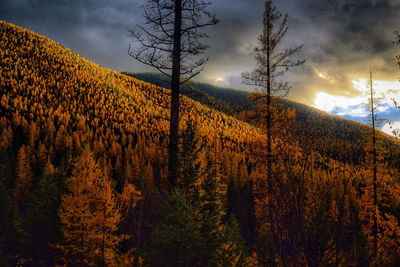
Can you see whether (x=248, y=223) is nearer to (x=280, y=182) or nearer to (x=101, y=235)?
(x=101, y=235)

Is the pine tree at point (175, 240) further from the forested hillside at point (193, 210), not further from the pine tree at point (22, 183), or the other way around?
the pine tree at point (22, 183)

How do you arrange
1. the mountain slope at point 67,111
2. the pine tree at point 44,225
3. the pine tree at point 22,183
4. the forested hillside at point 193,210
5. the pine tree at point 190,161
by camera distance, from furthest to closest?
the mountain slope at point 67,111 < the pine tree at point 22,183 < the pine tree at point 44,225 < the pine tree at point 190,161 < the forested hillside at point 193,210

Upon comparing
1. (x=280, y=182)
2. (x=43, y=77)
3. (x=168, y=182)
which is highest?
(x=43, y=77)

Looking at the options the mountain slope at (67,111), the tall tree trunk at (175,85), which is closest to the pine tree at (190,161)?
the tall tree trunk at (175,85)

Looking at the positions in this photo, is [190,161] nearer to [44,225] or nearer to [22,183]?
[44,225]

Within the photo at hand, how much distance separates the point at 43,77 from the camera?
113125mm

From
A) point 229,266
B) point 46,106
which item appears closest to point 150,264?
point 229,266

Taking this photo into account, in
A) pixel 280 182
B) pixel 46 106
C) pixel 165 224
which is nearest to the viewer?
pixel 280 182

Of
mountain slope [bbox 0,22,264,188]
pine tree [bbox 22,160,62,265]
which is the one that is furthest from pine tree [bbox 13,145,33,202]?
pine tree [bbox 22,160,62,265]

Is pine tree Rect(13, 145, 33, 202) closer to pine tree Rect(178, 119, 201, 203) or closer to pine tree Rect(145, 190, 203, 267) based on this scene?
pine tree Rect(178, 119, 201, 203)

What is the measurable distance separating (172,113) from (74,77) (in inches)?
5649

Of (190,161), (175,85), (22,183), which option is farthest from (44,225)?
(22,183)

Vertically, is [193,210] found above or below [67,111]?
below

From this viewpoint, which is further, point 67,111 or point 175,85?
point 67,111
